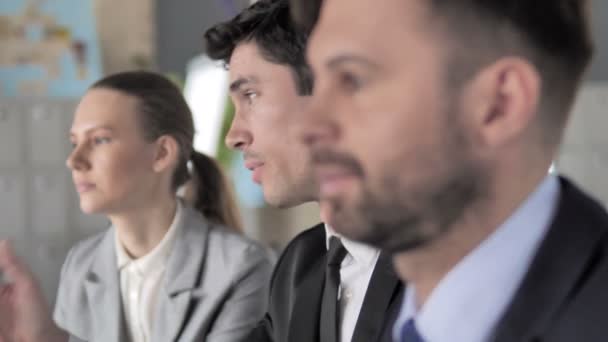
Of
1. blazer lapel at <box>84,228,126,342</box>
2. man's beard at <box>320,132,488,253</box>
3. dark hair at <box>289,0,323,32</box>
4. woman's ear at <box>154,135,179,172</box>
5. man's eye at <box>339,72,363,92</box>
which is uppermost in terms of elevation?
dark hair at <box>289,0,323,32</box>

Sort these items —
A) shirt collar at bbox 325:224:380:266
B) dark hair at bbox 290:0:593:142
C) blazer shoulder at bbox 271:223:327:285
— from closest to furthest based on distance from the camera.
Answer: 1. dark hair at bbox 290:0:593:142
2. shirt collar at bbox 325:224:380:266
3. blazer shoulder at bbox 271:223:327:285

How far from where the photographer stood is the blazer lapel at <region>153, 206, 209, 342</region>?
120 centimetres

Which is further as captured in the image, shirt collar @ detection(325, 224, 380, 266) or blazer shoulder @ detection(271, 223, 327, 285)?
blazer shoulder @ detection(271, 223, 327, 285)

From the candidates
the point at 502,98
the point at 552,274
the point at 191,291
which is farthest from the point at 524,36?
the point at 191,291

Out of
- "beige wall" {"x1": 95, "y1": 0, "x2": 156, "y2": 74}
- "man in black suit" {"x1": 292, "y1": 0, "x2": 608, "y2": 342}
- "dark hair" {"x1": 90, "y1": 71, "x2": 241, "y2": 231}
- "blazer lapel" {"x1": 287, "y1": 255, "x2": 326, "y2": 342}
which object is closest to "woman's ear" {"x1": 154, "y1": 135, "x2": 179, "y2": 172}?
"dark hair" {"x1": 90, "y1": 71, "x2": 241, "y2": 231}

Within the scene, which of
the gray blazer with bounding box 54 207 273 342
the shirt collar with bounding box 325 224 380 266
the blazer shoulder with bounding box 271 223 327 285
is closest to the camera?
the shirt collar with bounding box 325 224 380 266

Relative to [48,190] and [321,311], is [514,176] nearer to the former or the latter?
[321,311]

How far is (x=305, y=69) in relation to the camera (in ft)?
3.30

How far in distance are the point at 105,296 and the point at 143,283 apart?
A: 0.21 feet

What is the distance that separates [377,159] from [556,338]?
0.52ft

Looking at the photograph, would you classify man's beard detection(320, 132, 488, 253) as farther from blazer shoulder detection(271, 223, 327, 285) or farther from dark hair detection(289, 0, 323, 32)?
blazer shoulder detection(271, 223, 327, 285)

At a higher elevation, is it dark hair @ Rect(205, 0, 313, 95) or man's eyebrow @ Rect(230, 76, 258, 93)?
dark hair @ Rect(205, 0, 313, 95)

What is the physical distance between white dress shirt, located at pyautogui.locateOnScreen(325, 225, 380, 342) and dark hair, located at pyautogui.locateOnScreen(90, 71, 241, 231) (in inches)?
21.3

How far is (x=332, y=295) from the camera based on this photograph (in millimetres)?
877
